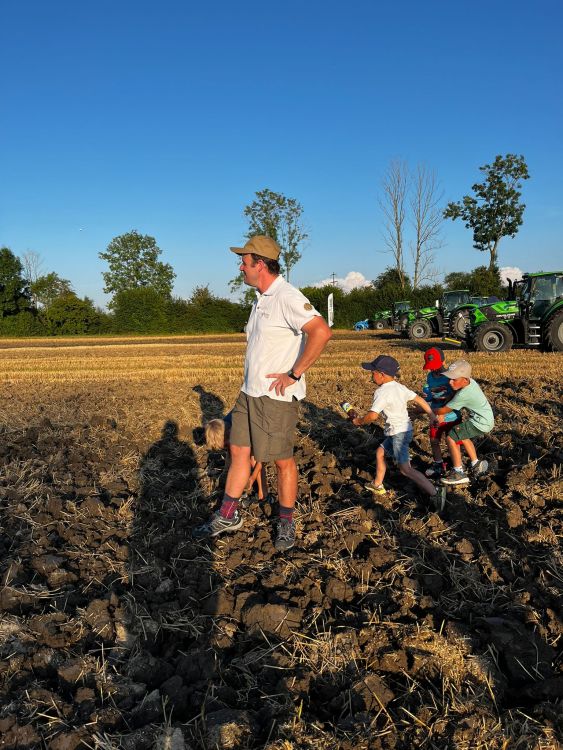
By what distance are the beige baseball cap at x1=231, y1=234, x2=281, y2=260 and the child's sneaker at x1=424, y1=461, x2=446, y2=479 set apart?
2.46 meters

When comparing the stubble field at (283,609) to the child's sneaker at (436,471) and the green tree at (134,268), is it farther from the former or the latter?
the green tree at (134,268)

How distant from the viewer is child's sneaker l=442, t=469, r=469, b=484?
13.8 ft

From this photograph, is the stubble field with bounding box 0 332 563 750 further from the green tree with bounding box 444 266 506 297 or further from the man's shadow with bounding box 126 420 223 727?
the green tree with bounding box 444 266 506 297

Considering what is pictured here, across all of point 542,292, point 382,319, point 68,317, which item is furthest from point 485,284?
point 68,317

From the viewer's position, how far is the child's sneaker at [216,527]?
3555 mm

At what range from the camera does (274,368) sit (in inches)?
131

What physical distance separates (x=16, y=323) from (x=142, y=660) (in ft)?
138

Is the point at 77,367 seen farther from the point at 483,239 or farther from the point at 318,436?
the point at 483,239

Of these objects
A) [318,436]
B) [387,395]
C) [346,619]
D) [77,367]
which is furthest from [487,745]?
[77,367]

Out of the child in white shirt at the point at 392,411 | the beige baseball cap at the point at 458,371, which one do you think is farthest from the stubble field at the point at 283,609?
the beige baseball cap at the point at 458,371

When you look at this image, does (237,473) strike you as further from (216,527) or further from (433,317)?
(433,317)

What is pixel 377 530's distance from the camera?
3.62 m

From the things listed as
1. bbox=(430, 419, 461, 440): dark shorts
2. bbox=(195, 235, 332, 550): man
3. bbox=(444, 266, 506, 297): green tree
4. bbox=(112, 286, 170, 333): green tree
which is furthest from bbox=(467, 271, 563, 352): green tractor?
bbox=(112, 286, 170, 333): green tree

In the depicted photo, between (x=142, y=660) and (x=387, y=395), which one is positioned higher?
(x=387, y=395)
